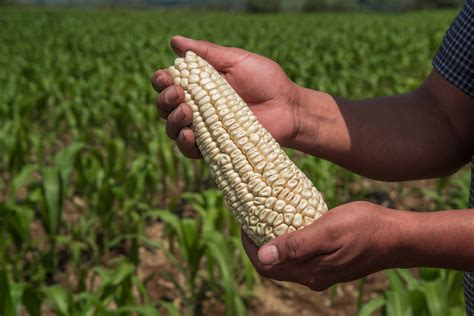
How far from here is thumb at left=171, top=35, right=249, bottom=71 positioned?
2.03 m

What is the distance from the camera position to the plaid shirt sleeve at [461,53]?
179cm

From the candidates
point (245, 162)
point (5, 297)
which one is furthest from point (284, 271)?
point (5, 297)

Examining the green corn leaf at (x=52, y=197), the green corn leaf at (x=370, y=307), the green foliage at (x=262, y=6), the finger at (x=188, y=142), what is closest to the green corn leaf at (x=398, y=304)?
the green corn leaf at (x=370, y=307)

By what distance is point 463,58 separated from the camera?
5.96 ft

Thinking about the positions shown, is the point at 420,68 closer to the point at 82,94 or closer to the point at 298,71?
the point at 298,71

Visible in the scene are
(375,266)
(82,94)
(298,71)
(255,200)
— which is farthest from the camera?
(298,71)

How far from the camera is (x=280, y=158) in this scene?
1.80 m

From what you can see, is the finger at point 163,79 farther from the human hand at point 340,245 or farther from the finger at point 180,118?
the human hand at point 340,245

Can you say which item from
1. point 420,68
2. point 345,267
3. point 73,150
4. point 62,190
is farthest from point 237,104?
point 420,68

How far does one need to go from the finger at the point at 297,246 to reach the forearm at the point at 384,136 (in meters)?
0.64

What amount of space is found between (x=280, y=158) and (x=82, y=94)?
7.05 meters

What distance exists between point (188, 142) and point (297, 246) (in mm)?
608

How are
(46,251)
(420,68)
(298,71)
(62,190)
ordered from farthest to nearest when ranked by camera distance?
1. (420,68)
2. (298,71)
3. (46,251)
4. (62,190)

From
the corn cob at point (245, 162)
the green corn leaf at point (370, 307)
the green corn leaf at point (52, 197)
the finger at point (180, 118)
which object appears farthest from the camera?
the green corn leaf at point (52, 197)
